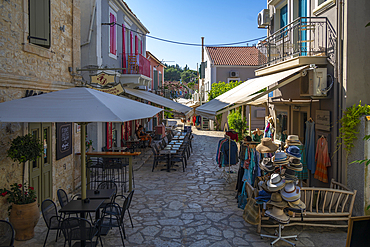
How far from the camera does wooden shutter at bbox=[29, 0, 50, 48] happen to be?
6.09 meters

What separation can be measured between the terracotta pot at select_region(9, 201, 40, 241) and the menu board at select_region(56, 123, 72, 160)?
2.28 m

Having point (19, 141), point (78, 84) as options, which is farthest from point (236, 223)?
point (78, 84)

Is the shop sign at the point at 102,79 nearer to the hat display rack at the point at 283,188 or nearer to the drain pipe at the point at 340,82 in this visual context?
Answer: the hat display rack at the point at 283,188

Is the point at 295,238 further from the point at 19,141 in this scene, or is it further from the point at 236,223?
the point at 19,141

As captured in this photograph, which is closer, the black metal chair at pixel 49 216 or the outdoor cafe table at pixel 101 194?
the black metal chair at pixel 49 216

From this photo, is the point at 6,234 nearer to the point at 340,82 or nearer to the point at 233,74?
the point at 340,82

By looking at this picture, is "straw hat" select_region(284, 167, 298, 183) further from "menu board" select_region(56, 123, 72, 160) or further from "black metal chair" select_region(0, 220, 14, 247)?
"menu board" select_region(56, 123, 72, 160)

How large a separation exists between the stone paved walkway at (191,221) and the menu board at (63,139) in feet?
6.60

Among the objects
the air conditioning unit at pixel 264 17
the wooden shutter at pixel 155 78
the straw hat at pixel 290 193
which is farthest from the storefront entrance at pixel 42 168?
the wooden shutter at pixel 155 78

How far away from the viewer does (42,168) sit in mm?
6773

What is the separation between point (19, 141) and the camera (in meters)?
5.37

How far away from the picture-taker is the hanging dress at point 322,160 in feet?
23.3

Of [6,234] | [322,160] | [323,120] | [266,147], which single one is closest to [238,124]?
[323,120]

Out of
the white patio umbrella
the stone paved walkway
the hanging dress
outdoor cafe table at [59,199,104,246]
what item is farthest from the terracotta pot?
the hanging dress
